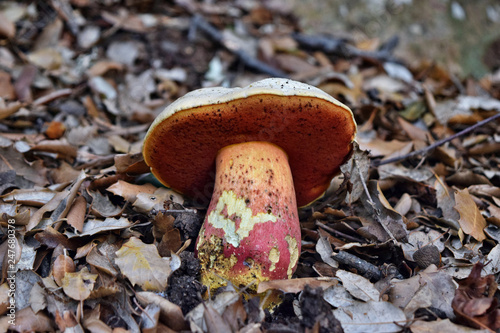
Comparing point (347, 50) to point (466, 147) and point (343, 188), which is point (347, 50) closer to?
point (466, 147)

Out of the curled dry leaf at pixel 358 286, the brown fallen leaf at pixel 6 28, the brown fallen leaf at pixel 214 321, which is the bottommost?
the brown fallen leaf at pixel 214 321

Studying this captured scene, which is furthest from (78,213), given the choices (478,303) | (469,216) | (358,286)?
(469,216)

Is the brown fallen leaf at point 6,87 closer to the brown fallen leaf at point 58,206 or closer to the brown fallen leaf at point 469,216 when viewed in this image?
the brown fallen leaf at point 58,206

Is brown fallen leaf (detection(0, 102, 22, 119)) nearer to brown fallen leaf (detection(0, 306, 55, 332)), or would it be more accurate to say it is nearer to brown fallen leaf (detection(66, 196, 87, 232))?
brown fallen leaf (detection(66, 196, 87, 232))

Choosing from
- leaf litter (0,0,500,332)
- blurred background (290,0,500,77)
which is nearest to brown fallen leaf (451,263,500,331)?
leaf litter (0,0,500,332)

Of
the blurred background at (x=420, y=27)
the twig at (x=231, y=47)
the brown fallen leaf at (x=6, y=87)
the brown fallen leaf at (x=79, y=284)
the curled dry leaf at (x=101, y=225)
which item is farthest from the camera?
the blurred background at (x=420, y=27)

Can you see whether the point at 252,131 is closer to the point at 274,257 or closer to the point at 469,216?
the point at 274,257

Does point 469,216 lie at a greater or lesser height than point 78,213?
greater

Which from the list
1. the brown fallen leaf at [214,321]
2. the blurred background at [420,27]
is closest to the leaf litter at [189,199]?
the brown fallen leaf at [214,321]
